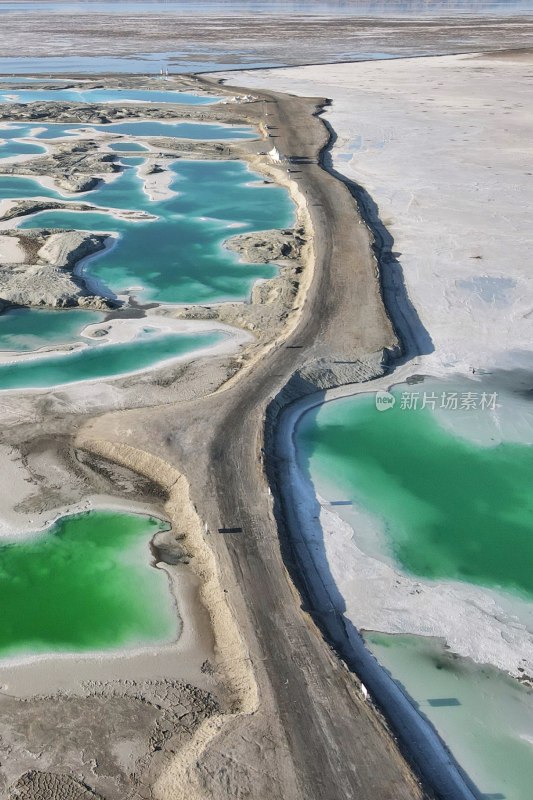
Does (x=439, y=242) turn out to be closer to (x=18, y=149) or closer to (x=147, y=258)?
(x=147, y=258)

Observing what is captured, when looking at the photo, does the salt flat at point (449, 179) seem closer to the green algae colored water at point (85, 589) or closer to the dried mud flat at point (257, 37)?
the green algae colored water at point (85, 589)

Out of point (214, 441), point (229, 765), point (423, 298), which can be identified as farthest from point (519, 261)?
point (229, 765)

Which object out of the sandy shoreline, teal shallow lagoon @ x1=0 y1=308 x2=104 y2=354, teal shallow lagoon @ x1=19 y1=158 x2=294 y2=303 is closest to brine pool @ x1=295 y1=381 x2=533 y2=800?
the sandy shoreline

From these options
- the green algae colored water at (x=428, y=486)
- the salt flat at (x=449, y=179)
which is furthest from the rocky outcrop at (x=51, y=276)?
the salt flat at (x=449, y=179)

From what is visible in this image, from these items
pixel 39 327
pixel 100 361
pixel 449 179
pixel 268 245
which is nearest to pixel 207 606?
pixel 100 361

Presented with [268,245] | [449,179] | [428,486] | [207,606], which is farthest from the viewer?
[449,179]

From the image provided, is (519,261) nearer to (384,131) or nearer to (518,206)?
(518,206)
